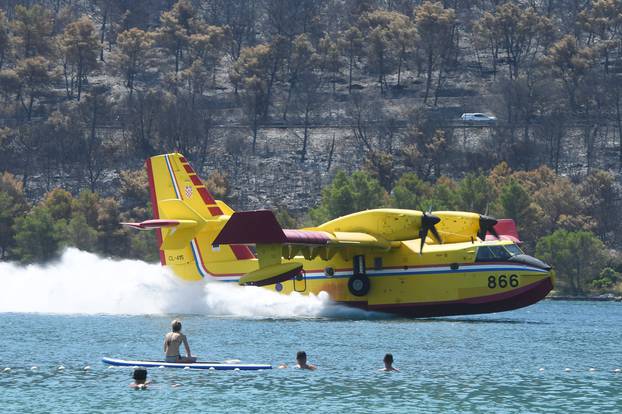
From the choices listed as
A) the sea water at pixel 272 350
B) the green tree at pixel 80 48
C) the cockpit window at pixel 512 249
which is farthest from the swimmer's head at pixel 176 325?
the green tree at pixel 80 48

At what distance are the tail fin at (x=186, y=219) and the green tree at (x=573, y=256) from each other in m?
41.7

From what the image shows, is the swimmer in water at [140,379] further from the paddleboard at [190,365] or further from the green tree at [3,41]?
the green tree at [3,41]

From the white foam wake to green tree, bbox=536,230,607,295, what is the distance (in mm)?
40156

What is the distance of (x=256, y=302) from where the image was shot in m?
66.7

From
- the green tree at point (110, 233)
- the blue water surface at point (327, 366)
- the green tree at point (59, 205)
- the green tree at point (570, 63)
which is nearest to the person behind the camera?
the blue water surface at point (327, 366)

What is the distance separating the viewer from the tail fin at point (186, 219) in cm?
Answer: 6506

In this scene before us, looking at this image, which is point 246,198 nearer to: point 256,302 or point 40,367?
point 256,302

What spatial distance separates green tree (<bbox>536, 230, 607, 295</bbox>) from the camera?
104188 millimetres

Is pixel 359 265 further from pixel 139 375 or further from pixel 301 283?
pixel 139 375

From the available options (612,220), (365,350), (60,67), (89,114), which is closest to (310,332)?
(365,350)

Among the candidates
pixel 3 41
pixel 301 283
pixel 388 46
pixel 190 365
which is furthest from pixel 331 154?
pixel 190 365

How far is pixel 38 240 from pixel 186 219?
147ft

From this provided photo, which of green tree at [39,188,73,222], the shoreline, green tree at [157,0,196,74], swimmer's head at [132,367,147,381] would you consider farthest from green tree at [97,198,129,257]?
swimmer's head at [132,367,147,381]

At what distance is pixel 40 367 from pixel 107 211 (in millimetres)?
76834
